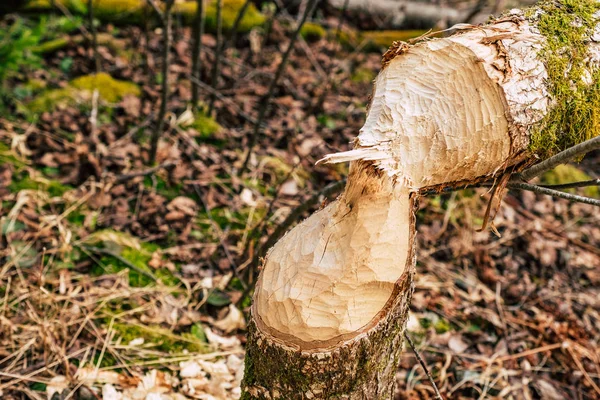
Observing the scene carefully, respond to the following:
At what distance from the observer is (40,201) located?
2.86 meters

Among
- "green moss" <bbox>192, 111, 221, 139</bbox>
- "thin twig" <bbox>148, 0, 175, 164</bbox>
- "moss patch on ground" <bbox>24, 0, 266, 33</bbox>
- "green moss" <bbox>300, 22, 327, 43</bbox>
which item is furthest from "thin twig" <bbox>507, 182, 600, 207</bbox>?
"green moss" <bbox>300, 22, 327, 43</bbox>

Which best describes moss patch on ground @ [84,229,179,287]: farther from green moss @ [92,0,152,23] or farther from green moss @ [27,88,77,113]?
green moss @ [92,0,152,23]

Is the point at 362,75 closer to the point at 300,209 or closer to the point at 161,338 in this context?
the point at 300,209

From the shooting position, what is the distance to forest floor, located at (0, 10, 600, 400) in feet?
7.42

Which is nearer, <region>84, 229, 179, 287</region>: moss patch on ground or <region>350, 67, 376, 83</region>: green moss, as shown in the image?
<region>84, 229, 179, 287</region>: moss patch on ground

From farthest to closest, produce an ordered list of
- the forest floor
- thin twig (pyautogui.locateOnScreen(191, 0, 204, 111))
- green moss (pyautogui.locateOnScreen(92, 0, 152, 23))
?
1. green moss (pyautogui.locateOnScreen(92, 0, 152, 23))
2. thin twig (pyautogui.locateOnScreen(191, 0, 204, 111))
3. the forest floor

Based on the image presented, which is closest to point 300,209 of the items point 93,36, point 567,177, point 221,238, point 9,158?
point 221,238

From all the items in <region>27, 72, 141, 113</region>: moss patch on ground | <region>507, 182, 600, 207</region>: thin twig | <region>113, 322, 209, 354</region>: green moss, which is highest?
<region>507, 182, 600, 207</region>: thin twig

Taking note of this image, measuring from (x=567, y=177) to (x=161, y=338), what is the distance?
147 inches

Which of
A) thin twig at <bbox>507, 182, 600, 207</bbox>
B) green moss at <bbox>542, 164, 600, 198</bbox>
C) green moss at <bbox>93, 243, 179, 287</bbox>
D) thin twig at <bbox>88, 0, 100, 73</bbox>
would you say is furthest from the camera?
green moss at <bbox>542, 164, 600, 198</bbox>

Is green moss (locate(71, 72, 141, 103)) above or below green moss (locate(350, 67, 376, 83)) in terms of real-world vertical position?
below

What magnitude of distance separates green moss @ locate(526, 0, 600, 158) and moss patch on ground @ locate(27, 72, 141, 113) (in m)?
3.05

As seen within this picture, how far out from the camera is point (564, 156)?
1.39 meters

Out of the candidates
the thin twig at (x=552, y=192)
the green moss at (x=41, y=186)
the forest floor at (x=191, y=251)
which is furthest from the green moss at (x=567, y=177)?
the green moss at (x=41, y=186)
